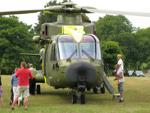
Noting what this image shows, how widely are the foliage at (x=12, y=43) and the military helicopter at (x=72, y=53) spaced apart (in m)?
56.1

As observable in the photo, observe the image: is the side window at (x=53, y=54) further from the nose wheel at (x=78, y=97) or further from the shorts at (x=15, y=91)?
the shorts at (x=15, y=91)

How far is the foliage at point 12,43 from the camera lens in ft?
260

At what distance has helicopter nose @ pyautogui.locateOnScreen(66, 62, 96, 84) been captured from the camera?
59.7ft

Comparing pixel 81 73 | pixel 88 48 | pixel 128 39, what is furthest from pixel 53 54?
pixel 128 39

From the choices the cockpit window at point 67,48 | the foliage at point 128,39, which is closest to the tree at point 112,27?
the foliage at point 128,39

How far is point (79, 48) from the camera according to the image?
19344mm

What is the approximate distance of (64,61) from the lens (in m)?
19.1

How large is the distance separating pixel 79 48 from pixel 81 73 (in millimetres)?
1461

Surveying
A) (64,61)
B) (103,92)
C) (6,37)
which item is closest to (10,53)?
(6,37)

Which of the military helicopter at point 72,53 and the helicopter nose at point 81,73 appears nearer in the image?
the helicopter nose at point 81,73

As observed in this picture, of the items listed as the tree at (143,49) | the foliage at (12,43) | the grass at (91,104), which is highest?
the grass at (91,104)

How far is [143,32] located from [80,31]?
4551 inches

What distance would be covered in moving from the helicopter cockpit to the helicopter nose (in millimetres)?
790

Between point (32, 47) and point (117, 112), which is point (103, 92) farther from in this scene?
point (32, 47)
